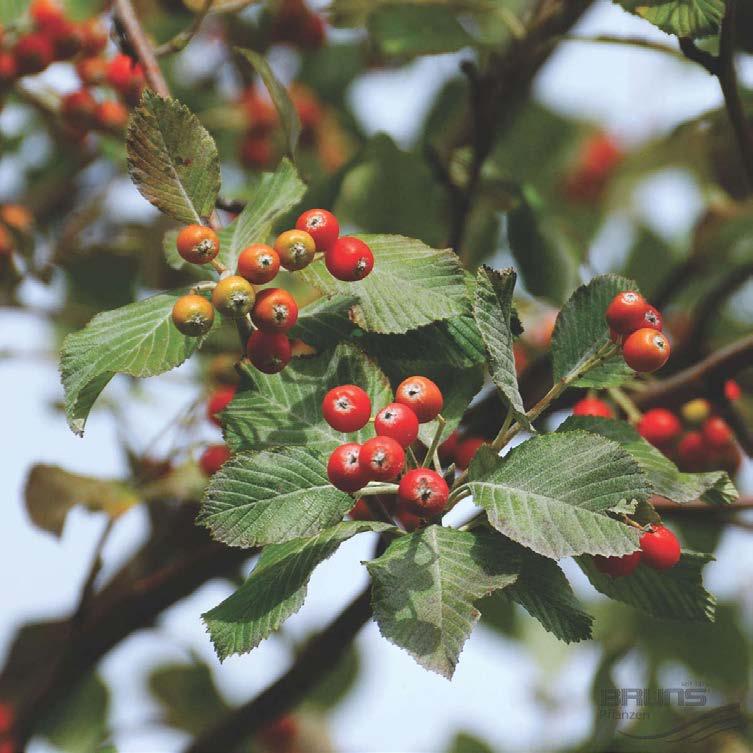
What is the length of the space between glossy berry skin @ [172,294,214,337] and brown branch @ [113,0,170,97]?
492 mm

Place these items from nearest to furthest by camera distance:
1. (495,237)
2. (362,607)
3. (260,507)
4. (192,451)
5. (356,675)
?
1. (260,507)
2. (362,607)
3. (192,451)
4. (495,237)
5. (356,675)

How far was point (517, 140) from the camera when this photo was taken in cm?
321

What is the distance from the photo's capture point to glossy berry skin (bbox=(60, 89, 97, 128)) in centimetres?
208

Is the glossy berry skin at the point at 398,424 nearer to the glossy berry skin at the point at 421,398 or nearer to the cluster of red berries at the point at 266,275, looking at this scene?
the glossy berry skin at the point at 421,398

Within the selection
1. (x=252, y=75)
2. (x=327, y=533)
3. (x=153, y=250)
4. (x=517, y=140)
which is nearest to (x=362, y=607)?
(x=327, y=533)

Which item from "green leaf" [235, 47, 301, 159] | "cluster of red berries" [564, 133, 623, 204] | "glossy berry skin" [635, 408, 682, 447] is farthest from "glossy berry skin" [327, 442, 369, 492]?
"cluster of red berries" [564, 133, 623, 204]

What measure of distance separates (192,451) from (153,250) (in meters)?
0.61

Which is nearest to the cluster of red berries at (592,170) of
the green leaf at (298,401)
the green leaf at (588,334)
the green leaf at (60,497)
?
the green leaf at (60,497)

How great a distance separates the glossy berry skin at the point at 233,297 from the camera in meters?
1.07

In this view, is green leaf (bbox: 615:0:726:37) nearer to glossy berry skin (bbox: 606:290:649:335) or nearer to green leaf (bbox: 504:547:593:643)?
glossy berry skin (bbox: 606:290:649:335)

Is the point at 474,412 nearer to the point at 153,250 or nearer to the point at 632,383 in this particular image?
the point at 632,383

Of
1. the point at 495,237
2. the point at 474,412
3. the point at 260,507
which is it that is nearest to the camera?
the point at 260,507

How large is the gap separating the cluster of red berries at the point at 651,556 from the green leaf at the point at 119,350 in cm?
53

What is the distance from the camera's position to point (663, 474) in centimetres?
115
